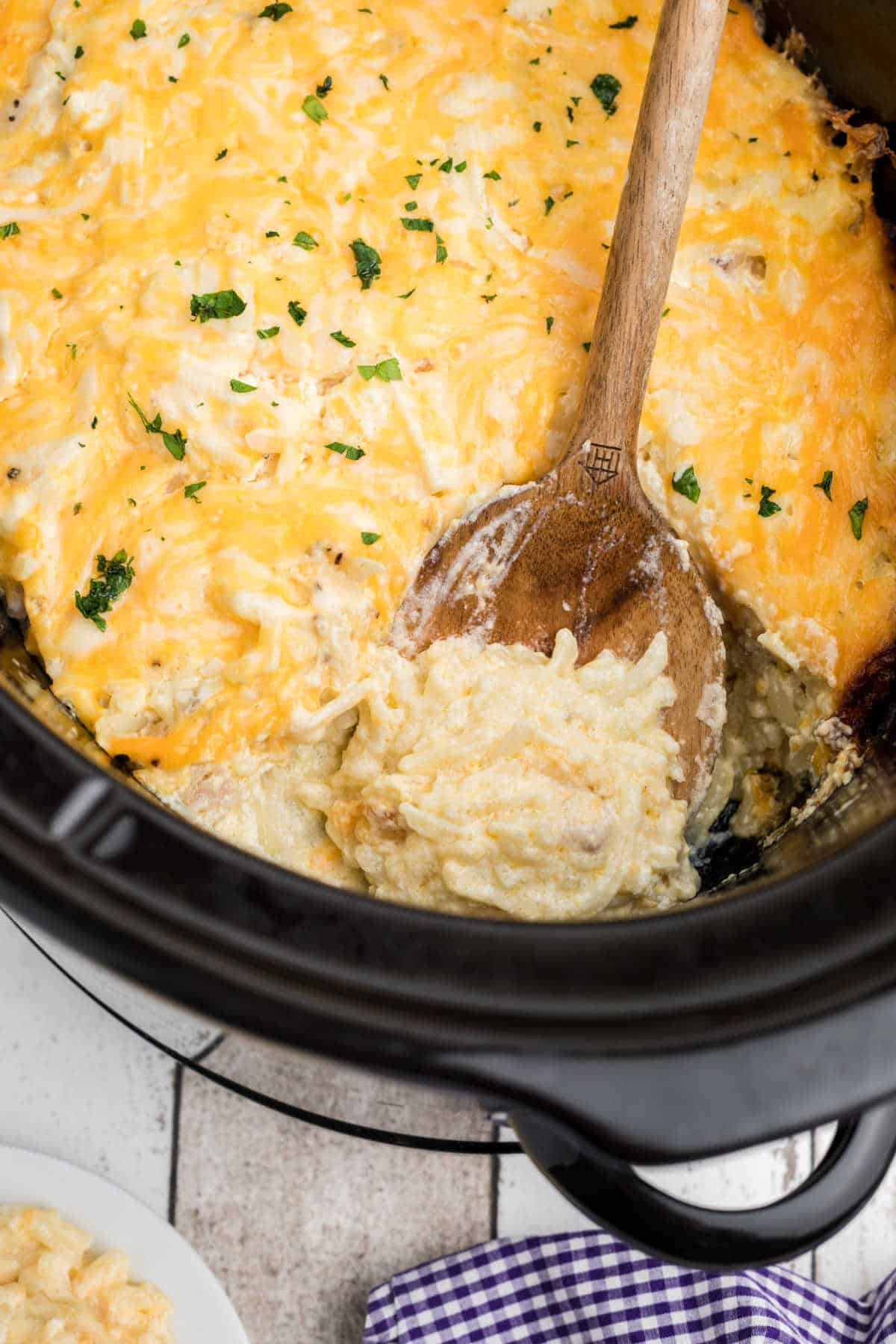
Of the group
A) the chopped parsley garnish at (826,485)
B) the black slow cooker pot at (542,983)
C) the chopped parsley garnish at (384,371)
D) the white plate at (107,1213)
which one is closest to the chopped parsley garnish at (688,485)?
the chopped parsley garnish at (826,485)

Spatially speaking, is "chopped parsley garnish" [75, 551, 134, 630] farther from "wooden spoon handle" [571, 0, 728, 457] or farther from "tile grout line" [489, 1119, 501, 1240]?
"tile grout line" [489, 1119, 501, 1240]

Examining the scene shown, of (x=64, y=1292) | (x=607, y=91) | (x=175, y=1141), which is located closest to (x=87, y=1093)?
(x=175, y=1141)

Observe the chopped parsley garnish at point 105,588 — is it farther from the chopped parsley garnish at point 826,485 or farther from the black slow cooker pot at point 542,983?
the chopped parsley garnish at point 826,485

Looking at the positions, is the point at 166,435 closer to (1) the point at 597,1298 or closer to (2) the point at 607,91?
(2) the point at 607,91

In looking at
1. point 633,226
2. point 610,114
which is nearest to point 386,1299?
point 633,226

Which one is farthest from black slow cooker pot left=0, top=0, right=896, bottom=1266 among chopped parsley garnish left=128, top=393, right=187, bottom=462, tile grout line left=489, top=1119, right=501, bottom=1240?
tile grout line left=489, top=1119, right=501, bottom=1240

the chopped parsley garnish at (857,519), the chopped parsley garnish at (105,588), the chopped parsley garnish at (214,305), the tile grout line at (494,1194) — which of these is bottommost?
the tile grout line at (494,1194)
